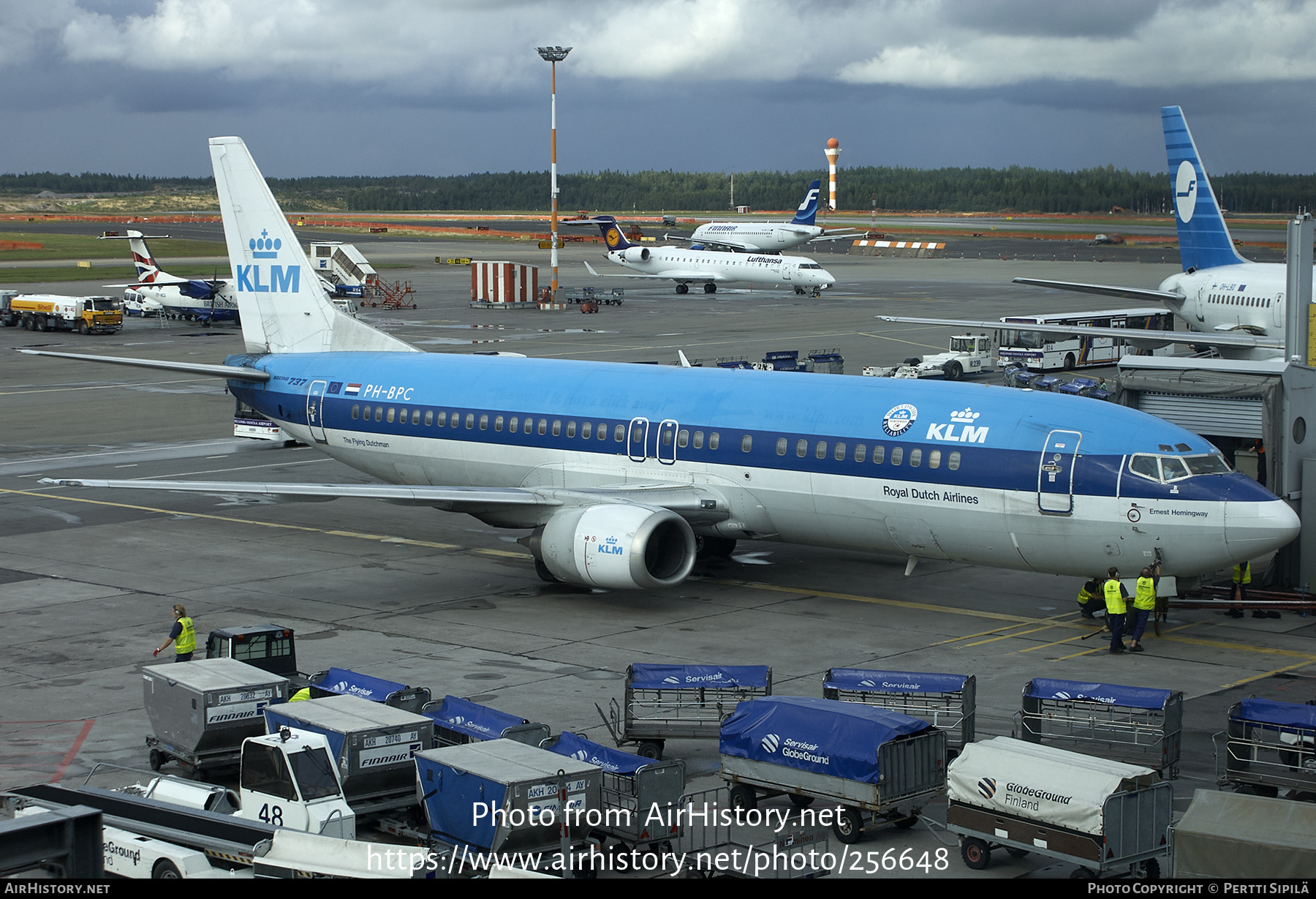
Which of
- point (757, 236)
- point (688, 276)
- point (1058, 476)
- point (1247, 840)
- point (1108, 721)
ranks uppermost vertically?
point (757, 236)

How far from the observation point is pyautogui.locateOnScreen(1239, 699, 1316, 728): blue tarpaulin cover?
17.4 m

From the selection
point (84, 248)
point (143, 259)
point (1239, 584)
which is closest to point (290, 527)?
point (1239, 584)

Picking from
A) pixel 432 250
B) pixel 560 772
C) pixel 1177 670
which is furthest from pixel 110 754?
pixel 432 250

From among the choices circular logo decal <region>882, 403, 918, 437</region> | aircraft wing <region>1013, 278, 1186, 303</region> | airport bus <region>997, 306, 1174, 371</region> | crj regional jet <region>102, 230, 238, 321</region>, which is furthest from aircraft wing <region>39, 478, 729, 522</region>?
crj regional jet <region>102, 230, 238, 321</region>

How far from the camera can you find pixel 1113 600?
24.3 meters

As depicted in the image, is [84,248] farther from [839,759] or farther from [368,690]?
[839,759]

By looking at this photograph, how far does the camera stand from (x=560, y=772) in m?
15.1

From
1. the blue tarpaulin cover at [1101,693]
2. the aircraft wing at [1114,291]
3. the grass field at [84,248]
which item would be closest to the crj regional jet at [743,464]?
the blue tarpaulin cover at [1101,693]

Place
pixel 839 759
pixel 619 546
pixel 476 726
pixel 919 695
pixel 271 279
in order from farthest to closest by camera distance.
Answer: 1. pixel 271 279
2. pixel 619 546
3. pixel 919 695
4. pixel 476 726
5. pixel 839 759

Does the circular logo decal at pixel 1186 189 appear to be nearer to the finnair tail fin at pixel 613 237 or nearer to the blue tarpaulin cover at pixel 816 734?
the blue tarpaulin cover at pixel 816 734

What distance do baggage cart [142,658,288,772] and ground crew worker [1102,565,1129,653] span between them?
1443 cm

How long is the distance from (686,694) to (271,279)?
22189mm
